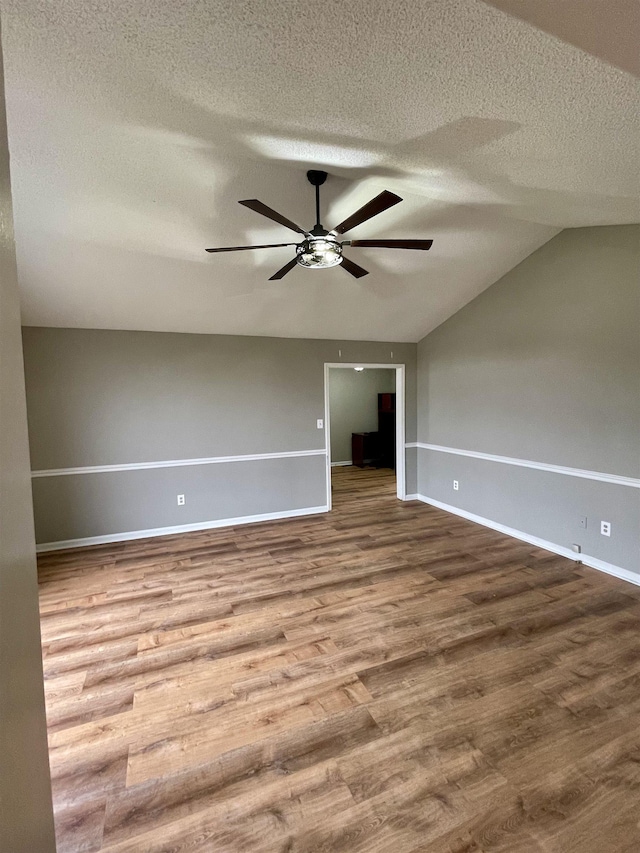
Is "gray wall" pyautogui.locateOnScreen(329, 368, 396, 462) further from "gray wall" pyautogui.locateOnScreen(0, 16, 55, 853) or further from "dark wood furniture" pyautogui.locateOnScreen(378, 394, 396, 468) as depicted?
"gray wall" pyautogui.locateOnScreen(0, 16, 55, 853)

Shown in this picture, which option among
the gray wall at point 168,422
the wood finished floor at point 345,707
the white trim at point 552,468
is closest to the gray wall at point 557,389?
the white trim at point 552,468

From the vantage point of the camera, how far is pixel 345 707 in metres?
1.89

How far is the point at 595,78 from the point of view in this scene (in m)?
1.23

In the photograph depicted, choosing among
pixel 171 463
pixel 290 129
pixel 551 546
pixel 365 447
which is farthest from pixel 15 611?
pixel 365 447

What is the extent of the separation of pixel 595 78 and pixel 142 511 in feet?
15.4

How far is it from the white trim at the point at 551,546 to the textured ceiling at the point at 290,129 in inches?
108

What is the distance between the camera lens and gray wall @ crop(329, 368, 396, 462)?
8.18 metres

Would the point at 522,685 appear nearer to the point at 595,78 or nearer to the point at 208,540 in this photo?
the point at 595,78

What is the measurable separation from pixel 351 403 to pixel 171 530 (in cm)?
495

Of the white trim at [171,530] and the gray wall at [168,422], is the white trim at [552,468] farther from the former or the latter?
the white trim at [171,530]

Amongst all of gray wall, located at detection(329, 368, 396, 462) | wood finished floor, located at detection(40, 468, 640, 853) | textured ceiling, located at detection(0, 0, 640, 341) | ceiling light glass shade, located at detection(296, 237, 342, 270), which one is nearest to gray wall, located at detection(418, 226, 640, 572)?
textured ceiling, located at detection(0, 0, 640, 341)

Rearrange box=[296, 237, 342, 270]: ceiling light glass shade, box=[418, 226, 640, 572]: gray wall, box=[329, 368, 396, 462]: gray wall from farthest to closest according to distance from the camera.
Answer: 1. box=[329, 368, 396, 462]: gray wall
2. box=[418, 226, 640, 572]: gray wall
3. box=[296, 237, 342, 270]: ceiling light glass shade

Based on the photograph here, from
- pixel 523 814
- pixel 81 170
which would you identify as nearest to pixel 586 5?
pixel 81 170

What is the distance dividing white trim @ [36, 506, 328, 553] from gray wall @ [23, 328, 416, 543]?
0.05m
